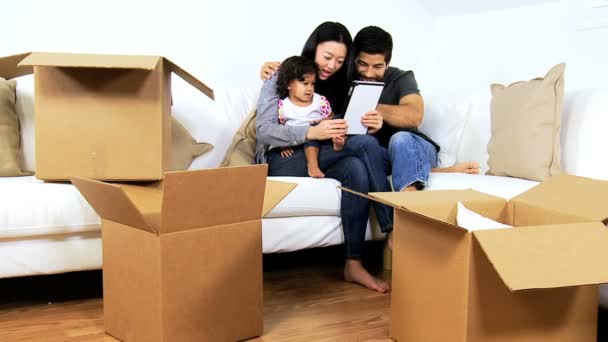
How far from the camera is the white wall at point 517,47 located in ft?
7.30

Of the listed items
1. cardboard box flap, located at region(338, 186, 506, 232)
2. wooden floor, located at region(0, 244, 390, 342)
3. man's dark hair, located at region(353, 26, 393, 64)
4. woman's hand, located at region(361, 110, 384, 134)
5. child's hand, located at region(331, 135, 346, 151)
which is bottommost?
wooden floor, located at region(0, 244, 390, 342)

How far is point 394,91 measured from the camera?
220 centimetres

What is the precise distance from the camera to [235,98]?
90.4 inches

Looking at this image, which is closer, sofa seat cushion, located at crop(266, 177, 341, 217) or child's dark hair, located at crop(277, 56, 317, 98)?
sofa seat cushion, located at crop(266, 177, 341, 217)

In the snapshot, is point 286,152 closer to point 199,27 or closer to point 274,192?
point 274,192

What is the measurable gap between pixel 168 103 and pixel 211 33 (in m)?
0.89

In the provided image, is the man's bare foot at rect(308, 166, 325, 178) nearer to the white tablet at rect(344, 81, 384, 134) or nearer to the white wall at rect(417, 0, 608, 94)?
the white tablet at rect(344, 81, 384, 134)

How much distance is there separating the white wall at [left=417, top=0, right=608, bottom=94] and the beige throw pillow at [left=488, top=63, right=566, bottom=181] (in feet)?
0.87

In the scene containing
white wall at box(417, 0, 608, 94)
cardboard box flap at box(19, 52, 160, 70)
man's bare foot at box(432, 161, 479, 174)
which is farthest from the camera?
white wall at box(417, 0, 608, 94)

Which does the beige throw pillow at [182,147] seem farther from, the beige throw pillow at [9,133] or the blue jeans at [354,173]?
the beige throw pillow at [9,133]

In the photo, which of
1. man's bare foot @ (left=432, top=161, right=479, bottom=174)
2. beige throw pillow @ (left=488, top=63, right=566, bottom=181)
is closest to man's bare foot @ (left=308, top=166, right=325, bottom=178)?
man's bare foot @ (left=432, top=161, right=479, bottom=174)

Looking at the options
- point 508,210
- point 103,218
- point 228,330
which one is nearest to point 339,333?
point 228,330

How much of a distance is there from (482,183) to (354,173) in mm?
387

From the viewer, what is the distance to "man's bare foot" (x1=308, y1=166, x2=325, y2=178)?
196 cm
